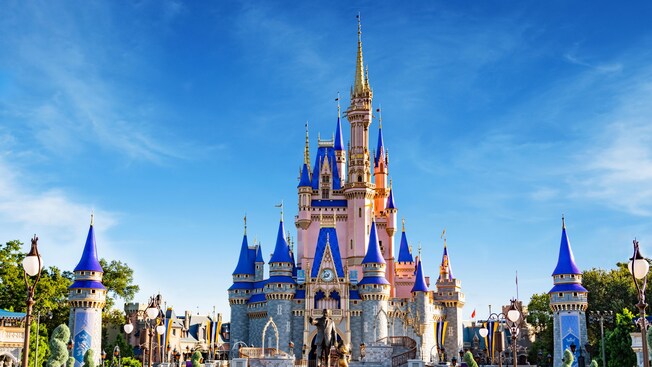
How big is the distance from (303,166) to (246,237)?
10.3m

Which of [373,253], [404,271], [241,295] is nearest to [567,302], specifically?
[373,253]

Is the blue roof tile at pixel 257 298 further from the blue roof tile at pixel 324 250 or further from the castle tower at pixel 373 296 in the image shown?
the castle tower at pixel 373 296

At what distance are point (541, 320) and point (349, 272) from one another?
23.3 meters

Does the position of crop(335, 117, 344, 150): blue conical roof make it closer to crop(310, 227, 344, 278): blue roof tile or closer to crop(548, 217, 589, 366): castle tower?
crop(310, 227, 344, 278): blue roof tile

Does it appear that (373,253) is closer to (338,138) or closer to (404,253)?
(404,253)

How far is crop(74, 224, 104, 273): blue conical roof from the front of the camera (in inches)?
2623

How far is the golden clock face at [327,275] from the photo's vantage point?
244 ft

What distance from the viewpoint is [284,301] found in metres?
73.8

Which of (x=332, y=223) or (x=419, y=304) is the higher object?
(x=332, y=223)

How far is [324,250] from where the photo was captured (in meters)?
75.8

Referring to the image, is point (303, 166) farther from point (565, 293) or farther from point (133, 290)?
point (565, 293)


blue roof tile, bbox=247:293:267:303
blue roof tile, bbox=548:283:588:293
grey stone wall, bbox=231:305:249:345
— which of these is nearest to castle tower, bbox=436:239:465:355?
blue roof tile, bbox=548:283:588:293

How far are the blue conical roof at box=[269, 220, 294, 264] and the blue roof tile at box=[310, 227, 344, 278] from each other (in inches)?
113

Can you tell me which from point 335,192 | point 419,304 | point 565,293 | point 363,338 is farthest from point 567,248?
point 335,192
